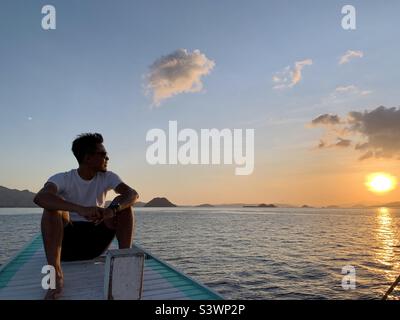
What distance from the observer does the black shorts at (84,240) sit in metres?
5.89

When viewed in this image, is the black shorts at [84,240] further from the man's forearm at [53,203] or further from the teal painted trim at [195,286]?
the teal painted trim at [195,286]

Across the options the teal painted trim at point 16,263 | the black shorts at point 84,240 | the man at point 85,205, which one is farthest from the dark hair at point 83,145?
the teal painted trim at point 16,263

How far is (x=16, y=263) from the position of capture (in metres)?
7.52

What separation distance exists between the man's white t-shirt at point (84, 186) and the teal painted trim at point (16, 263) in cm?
184

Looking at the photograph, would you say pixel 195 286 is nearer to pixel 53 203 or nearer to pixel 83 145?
pixel 53 203

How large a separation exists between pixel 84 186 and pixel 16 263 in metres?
3.49

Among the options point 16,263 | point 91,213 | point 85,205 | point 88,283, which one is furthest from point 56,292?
point 16,263

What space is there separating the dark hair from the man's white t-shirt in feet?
1.04

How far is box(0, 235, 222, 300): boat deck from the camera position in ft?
15.9

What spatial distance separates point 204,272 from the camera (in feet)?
63.9
